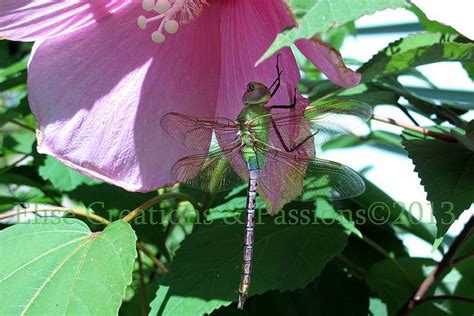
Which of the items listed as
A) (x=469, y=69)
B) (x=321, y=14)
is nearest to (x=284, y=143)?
(x=321, y=14)

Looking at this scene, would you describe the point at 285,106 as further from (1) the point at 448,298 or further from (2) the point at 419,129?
(1) the point at 448,298

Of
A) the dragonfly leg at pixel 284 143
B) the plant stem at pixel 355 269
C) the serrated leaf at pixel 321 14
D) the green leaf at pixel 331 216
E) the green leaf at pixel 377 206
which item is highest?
the serrated leaf at pixel 321 14

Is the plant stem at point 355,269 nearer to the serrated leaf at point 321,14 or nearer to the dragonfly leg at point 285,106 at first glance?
the dragonfly leg at point 285,106

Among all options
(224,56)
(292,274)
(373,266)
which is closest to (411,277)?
(373,266)

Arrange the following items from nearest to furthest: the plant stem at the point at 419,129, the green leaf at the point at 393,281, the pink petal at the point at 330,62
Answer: the pink petal at the point at 330,62 < the plant stem at the point at 419,129 < the green leaf at the point at 393,281

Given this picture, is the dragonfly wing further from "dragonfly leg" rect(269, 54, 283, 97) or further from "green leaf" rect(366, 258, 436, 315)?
"green leaf" rect(366, 258, 436, 315)

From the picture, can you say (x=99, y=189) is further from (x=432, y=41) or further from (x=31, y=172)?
(x=432, y=41)

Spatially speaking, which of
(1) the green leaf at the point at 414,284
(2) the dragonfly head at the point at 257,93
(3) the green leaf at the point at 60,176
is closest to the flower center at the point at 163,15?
(2) the dragonfly head at the point at 257,93
